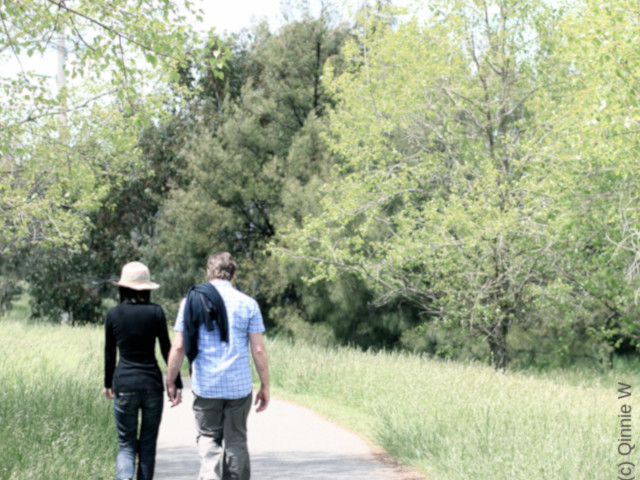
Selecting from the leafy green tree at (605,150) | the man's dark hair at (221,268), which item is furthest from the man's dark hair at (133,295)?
the leafy green tree at (605,150)

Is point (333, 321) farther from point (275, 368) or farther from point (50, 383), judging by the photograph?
point (50, 383)

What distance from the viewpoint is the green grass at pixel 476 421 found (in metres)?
6.85

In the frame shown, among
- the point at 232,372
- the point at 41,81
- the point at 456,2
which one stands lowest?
the point at 232,372

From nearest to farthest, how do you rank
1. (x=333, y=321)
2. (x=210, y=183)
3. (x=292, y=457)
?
(x=292, y=457), (x=333, y=321), (x=210, y=183)

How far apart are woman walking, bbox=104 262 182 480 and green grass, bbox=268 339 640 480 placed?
2.83 meters

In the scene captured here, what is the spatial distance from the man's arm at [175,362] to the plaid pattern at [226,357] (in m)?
0.09

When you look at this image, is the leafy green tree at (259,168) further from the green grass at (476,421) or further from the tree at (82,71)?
the green grass at (476,421)

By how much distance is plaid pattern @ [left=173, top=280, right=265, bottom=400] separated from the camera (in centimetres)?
595

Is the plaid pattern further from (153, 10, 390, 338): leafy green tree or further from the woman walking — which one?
(153, 10, 390, 338): leafy green tree

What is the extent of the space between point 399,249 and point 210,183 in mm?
16032

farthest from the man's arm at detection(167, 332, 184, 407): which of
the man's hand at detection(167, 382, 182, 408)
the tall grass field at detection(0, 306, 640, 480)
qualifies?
the tall grass field at detection(0, 306, 640, 480)

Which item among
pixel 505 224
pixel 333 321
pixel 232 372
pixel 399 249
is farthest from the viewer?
pixel 333 321

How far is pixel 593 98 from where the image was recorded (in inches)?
535

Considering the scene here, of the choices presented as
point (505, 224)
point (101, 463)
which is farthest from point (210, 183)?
point (101, 463)
